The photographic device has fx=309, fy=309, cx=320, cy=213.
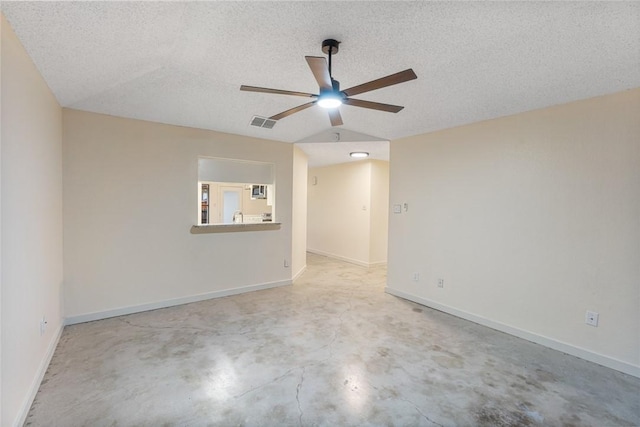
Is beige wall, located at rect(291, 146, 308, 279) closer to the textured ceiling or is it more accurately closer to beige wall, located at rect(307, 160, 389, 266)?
beige wall, located at rect(307, 160, 389, 266)

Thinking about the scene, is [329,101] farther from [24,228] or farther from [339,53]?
[24,228]

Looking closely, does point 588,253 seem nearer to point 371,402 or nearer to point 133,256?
point 371,402

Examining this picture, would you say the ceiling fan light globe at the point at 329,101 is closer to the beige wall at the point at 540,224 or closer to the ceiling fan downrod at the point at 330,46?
the ceiling fan downrod at the point at 330,46

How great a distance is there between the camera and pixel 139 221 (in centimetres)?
362

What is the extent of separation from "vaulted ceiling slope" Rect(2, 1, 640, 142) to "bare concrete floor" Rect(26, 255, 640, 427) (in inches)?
91.1

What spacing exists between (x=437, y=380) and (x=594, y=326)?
1540mm

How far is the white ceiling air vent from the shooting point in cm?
383

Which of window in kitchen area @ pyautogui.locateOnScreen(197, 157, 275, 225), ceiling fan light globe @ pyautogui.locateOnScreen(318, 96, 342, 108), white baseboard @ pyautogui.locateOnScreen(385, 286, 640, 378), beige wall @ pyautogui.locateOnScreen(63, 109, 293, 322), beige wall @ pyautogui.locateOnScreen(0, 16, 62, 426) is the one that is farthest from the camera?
window in kitchen area @ pyautogui.locateOnScreen(197, 157, 275, 225)

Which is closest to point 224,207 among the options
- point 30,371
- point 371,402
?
point 30,371

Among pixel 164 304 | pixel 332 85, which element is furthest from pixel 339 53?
pixel 164 304

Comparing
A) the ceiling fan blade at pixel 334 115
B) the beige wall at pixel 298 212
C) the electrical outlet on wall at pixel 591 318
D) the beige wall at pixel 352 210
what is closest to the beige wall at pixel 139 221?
the beige wall at pixel 298 212

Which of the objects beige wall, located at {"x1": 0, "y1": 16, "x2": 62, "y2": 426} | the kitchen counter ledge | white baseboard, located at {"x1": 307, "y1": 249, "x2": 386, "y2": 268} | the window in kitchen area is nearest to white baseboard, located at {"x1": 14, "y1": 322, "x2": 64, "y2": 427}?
beige wall, located at {"x1": 0, "y1": 16, "x2": 62, "y2": 426}

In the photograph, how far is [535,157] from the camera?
3020 mm

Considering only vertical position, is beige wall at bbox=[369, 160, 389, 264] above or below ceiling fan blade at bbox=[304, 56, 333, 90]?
below
